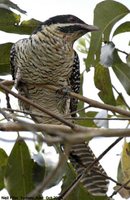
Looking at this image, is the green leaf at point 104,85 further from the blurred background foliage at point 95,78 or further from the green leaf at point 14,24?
the green leaf at point 14,24

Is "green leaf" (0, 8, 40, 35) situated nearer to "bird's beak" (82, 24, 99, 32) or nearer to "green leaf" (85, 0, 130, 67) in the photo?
"bird's beak" (82, 24, 99, 32)

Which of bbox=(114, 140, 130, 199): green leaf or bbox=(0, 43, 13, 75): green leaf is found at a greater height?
bbox=(0, 43, 13, 75): green leaf

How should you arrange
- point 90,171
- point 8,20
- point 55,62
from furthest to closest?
point 55,62, point 8,20, point 90,171

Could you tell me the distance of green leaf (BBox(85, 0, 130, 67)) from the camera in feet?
6.14

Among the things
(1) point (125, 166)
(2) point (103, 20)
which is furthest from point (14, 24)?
(1) point (125, 166)

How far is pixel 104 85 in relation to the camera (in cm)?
199

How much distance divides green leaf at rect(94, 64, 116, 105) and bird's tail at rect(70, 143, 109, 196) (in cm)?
23

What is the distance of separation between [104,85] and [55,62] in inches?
11.6

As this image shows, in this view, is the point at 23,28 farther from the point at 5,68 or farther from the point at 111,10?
the point at 111,10

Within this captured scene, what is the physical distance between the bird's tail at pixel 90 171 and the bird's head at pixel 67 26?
18.5 inches

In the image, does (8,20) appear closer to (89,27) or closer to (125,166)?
(89,27)

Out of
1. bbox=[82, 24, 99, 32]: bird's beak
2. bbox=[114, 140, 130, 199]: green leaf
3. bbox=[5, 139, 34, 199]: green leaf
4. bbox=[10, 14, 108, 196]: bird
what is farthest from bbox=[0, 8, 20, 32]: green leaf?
bbox=[114, 140, 130, 199]: green leaf

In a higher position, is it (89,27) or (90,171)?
(89,27)

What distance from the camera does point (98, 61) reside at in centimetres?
193
